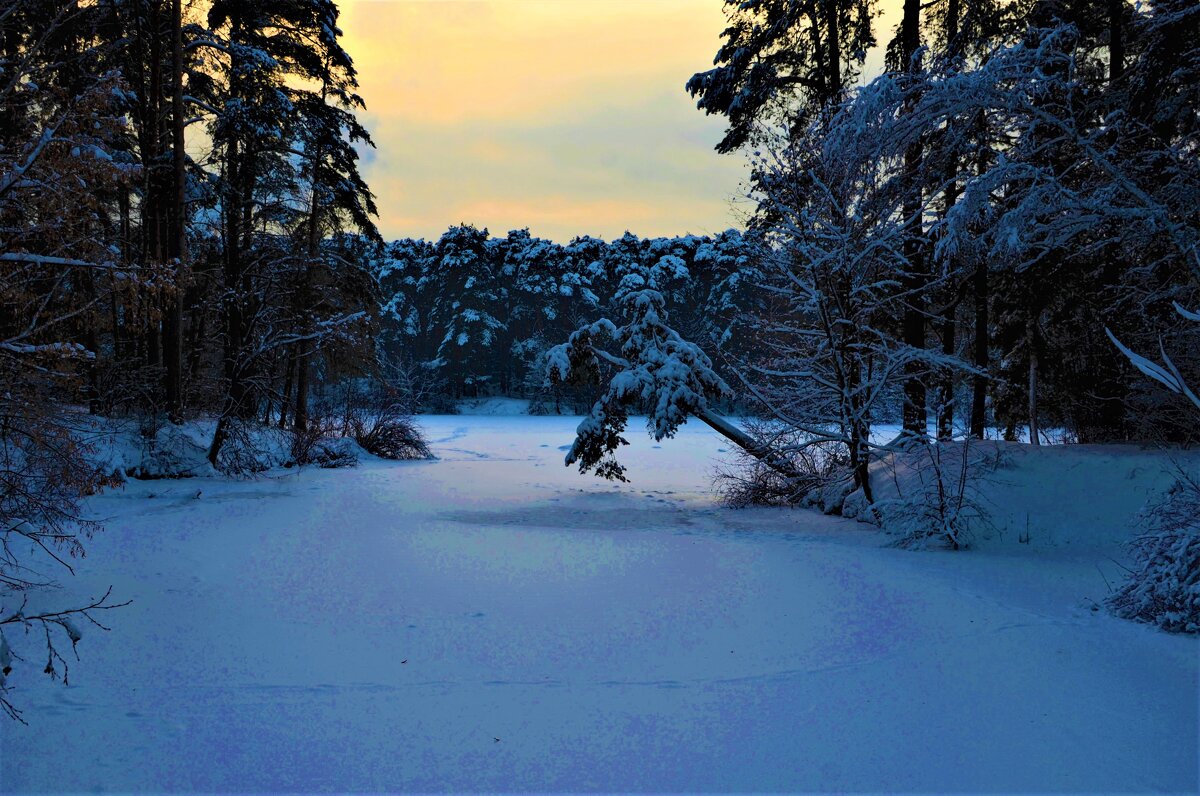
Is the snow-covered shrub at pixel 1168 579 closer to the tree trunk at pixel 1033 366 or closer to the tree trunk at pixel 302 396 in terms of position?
the tree trunk at pixel 1033 366

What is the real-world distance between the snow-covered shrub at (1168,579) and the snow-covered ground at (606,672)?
0.19 metres

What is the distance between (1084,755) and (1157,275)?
9145 mm

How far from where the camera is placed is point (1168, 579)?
5.38 m

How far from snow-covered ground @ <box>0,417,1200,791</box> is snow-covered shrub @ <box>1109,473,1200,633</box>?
188 mm

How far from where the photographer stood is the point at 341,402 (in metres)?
23.1

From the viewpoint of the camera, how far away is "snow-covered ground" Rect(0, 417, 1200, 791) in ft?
11.8

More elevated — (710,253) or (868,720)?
(710,253)

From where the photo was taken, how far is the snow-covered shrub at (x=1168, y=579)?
5.21 metres

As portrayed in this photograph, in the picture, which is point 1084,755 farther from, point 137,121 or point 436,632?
point 137,121

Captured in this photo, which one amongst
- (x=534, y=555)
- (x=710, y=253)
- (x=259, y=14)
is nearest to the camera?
(x=534, y=555)

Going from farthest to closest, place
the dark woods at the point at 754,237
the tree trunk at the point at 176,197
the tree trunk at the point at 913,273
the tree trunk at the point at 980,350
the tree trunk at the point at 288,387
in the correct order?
the tree trunk at the point at 288,387 → the tree trunk at the point at 980,350 → the tree trunk at the point at 176,197 → the tree trunk at the point at 913,273 → the dark woods at the point at 754,237

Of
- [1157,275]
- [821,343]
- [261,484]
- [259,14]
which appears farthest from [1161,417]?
[259,14]

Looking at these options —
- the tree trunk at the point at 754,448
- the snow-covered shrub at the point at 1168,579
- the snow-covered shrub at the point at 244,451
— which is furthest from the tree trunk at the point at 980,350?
the snow-covered shrub at the point at 244,451

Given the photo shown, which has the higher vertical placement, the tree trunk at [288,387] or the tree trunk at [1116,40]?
the tree trunk at [1116,40]
